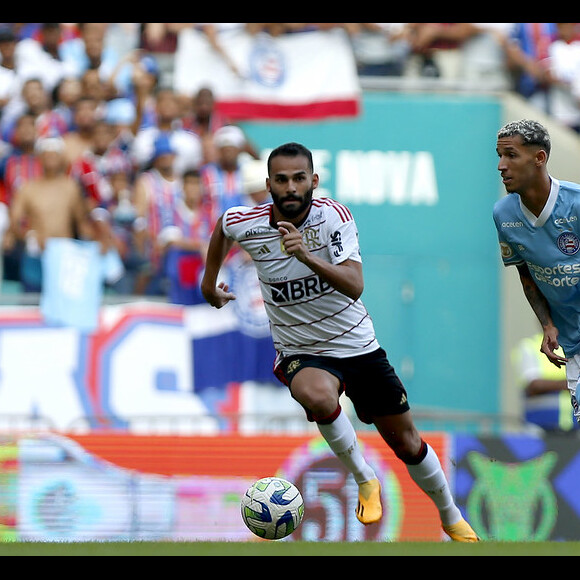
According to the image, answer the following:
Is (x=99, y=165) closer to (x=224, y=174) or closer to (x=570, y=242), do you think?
(x=224, y=174)

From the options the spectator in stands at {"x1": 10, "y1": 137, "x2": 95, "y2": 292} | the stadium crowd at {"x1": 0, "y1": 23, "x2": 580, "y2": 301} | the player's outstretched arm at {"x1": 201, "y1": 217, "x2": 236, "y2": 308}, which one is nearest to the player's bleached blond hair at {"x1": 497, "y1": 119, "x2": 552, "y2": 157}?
the player's outstretched arm at {"x1": 201, "y1": 217, "x2": 236, "y2": 308}

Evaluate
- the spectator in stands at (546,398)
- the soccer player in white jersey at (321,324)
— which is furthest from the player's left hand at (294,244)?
the spectator in stands at (546,398)

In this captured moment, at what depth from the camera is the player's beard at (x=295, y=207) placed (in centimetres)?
750

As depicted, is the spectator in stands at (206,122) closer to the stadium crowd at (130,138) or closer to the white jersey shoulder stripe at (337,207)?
the stadium crowd at (130,138)

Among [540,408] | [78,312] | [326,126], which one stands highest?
[326,126]

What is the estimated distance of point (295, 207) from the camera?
297 inches

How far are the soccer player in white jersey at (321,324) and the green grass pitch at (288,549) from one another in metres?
0.45

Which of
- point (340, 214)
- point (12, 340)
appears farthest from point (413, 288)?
point (340, 214)

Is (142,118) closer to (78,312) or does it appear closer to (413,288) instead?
(78,312)

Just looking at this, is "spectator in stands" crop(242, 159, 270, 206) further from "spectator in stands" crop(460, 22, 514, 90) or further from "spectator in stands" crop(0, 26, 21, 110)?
"spectator in stands" crop(460, 22, 514, 90)

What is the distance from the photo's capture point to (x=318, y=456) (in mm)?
10984

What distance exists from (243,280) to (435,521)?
5.23 metres

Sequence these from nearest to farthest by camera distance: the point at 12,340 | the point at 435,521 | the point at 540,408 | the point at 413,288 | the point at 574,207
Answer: the point at 574,207, the point at 435,521, the point at 540,408, the point at 12,340, the point at 413,288

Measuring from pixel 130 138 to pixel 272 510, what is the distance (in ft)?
30.4
